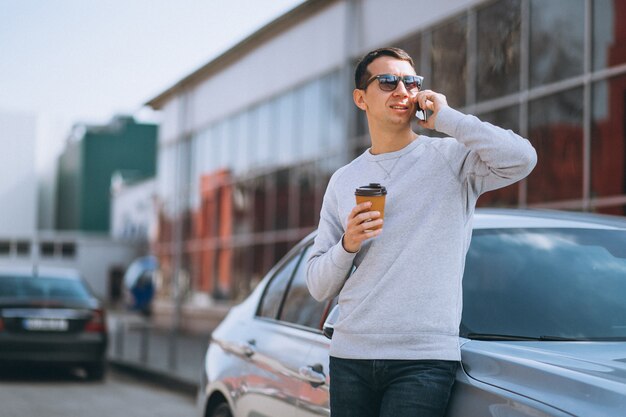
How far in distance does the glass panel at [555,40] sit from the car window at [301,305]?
829 centimetres

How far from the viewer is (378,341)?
111 inches

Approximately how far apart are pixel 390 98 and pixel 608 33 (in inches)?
364

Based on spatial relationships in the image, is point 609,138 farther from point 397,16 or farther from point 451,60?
point 397,16

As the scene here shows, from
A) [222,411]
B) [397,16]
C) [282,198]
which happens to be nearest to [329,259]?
Answer: [222,411]

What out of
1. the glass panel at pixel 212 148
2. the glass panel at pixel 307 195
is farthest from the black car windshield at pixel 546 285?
the glass panel at pixel 212 148

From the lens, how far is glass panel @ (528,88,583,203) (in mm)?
11992

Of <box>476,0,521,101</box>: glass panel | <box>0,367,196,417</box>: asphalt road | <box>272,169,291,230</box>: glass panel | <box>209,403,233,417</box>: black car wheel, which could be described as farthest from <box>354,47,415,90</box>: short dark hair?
<box>272,169,291,230</box>: glass panel

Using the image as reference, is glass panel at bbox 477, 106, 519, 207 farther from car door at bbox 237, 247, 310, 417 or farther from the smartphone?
the smartphone

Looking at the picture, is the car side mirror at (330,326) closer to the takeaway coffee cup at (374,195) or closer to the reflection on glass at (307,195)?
the takeaway coffee cup at (374,195)

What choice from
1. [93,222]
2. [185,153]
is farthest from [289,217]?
[93,222]

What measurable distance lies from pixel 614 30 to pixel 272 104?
1149 centimetres

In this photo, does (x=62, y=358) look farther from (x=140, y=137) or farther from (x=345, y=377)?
(x=140, y=137)

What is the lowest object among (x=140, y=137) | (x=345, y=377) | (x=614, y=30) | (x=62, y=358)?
(x=62, y=358)

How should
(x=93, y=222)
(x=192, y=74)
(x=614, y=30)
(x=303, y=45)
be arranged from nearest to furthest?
(x=614, y=30), (x=303, y=45), (x=192, y=74), (x=93, y=222)
